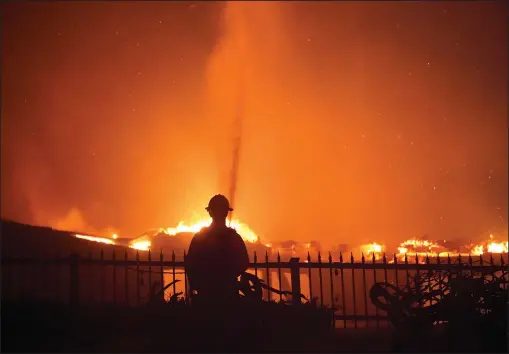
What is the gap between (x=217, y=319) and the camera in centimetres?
657

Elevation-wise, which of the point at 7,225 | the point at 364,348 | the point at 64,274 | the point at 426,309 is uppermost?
the point at 7,225

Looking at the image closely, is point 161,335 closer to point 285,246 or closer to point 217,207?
point 217,207

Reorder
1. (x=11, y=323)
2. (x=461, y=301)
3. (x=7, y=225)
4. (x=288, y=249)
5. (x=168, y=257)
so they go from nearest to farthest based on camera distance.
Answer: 1. (x=11, y=323)
2. (x=461, y=301)
3. (x=7, y=225)
4. (x=168, y=257)
5. (x=288, y=249)

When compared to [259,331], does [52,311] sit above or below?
above

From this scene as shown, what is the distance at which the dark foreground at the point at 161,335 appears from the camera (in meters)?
5.99

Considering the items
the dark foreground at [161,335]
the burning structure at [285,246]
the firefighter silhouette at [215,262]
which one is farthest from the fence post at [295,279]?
the burning structure at [285,246]

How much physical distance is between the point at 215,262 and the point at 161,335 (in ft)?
4.93

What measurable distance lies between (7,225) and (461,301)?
918 centimetres

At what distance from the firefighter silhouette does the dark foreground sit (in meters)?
0.48

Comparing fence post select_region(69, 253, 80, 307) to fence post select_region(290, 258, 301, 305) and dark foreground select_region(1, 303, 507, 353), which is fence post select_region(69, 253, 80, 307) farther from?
fence post select_region(290, 258, 301, 305)

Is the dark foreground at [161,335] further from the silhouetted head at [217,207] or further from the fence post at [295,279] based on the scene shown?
the fence post at [295,279]

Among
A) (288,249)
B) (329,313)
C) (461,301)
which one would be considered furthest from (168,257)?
(461,301)

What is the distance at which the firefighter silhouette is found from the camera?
7.28m

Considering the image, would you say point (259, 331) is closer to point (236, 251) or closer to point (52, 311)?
point (236, 251)
